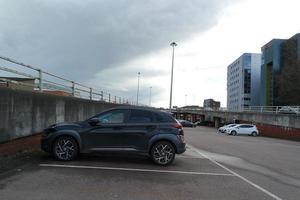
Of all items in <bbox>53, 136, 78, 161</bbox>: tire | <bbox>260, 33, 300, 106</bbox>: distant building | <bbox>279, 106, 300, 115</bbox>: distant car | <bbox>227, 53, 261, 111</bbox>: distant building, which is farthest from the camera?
<bbox>227, 53, 261, 111</bbox>: distant building

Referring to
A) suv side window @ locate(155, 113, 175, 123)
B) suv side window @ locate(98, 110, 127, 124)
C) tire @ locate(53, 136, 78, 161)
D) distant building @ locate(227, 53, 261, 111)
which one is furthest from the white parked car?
distant building @ locate(227, 53, 261, 111)

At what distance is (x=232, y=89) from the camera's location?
587ft

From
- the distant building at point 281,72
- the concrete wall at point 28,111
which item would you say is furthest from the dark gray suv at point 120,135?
the distant building at point 281,72

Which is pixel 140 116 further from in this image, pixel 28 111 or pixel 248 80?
pixel 248 80

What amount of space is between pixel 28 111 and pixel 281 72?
10312 centimetres

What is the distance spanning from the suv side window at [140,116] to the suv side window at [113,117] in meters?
0.24

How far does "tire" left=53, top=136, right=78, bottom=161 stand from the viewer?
1198 cm

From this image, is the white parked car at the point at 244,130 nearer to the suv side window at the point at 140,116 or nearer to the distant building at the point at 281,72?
the suv side window at the point at 140,116

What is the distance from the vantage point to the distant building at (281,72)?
98438 mm

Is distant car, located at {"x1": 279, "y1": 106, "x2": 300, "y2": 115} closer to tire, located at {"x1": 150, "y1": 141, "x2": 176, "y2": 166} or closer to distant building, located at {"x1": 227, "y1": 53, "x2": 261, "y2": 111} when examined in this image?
tire, located at {"x1": 150, "y1": 141, "x2": 176, "y2": 166}

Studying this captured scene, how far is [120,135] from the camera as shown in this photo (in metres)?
12.3

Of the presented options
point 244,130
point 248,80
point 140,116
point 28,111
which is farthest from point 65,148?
point 248,80

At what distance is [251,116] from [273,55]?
5373 centimetres

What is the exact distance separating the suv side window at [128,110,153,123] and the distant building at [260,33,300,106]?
297ft
